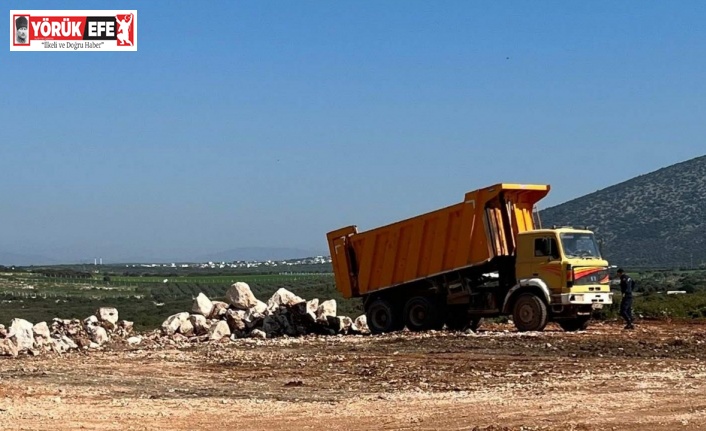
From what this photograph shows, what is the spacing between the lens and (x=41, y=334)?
81.1 ft

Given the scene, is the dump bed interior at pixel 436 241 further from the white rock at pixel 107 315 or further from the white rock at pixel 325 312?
the white rock at pixel 107 315

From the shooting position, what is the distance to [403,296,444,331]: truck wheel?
25.2 m

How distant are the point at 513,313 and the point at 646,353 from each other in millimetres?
5581

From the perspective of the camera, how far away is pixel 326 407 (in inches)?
508

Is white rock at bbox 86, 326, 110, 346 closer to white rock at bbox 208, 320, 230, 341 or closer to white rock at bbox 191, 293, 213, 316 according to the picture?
white rock at bbox 208, 320, 230, 341

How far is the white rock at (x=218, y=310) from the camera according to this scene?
28062mm

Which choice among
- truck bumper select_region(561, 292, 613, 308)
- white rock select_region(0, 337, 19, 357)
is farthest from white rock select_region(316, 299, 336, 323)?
white rock select_region(0, 337, 19, 357)

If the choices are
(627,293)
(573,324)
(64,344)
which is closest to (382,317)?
(573,324)

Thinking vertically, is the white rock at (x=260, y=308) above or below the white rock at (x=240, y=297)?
below

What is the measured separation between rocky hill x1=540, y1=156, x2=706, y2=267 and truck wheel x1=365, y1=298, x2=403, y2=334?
63.7 metres

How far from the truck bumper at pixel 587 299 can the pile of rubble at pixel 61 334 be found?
10842 millimetres

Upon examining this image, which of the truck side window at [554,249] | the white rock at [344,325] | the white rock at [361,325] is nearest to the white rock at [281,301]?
the white rock at [344,325]

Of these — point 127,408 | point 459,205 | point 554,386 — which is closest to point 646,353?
point 554,386

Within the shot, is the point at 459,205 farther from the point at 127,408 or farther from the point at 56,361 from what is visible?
the point at 127,408
